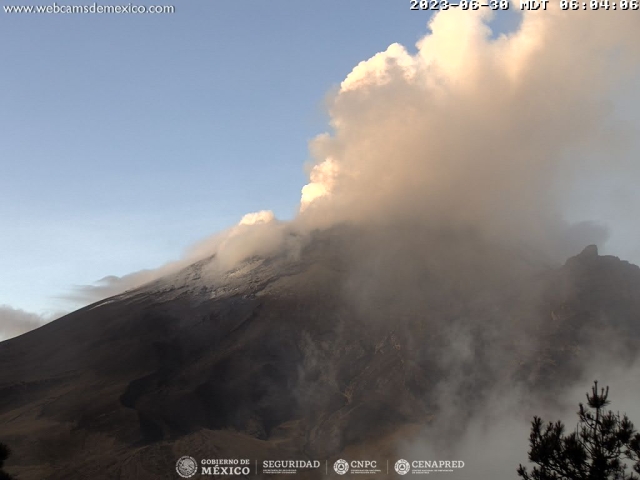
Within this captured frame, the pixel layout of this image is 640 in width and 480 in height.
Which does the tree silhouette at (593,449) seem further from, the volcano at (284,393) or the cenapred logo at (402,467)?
the volcano at (284,393)

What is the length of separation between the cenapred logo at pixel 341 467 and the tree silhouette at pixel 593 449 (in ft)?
378

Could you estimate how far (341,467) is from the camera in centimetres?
14812

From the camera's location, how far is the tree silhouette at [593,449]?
3475 centimetres

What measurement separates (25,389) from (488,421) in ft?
Answer: 394

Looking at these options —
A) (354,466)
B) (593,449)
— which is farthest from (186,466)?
(593,449)

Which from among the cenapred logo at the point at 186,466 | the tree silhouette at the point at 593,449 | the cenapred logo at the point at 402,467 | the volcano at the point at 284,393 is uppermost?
the volcano at the point at 284,393

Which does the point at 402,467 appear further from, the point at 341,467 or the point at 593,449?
the point at 593,449

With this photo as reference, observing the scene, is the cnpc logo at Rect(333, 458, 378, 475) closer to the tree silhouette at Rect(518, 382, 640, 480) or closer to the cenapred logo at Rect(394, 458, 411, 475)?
the cenapred logo at Rect(394, 458, 411, 475)

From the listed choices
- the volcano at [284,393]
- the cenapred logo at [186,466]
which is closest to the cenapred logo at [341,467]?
the volcano at [284,393]

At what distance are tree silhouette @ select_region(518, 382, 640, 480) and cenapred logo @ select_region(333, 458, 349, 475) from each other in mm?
115130

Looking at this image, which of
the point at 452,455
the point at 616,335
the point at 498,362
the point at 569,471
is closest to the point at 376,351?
the point at 498,362

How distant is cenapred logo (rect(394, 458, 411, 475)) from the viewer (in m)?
144

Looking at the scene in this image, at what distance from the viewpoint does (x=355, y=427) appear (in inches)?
6511

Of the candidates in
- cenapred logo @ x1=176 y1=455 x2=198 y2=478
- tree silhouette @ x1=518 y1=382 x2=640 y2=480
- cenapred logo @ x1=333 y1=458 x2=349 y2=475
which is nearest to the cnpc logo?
cenapred logo @ x1=333 y1=458 x2=349 y2=475
